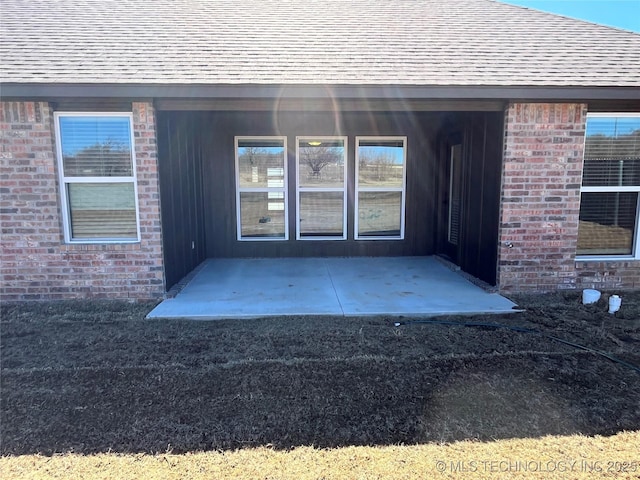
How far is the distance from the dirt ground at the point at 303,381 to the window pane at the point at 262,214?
139 inches

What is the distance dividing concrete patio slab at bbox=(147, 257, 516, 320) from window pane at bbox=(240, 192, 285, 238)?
656 millimetres

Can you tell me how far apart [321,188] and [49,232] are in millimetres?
4498

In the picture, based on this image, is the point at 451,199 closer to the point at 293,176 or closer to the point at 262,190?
the point at 293,176

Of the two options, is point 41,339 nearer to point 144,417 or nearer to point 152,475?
point 144,417

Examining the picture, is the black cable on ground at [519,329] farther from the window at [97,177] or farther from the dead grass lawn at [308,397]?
the window at [97,177]

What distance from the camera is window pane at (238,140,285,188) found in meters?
7.82

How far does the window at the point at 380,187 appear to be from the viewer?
7902mm

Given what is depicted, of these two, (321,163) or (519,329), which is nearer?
(519,329)

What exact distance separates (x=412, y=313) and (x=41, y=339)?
13.1 feet

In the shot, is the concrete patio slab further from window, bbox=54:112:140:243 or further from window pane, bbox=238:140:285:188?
window pane, bbox=238:140:285:188

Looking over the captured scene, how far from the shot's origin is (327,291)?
575 centimetres

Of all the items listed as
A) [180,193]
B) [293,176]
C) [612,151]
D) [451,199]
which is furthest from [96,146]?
[612,151]

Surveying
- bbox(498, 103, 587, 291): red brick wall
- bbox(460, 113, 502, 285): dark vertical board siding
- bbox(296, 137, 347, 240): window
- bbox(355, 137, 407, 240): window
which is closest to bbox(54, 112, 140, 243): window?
bbox(296, 137, 347, 240): window

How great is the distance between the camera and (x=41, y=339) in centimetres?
416
